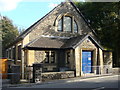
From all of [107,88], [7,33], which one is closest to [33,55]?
[107,88]

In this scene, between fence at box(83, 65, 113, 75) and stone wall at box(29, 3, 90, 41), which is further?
stone wall at box(29, 3, 90, 41)

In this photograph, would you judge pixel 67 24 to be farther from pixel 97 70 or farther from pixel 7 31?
pixel 7 31

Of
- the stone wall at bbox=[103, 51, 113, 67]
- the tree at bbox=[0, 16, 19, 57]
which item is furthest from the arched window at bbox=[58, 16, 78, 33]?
the tree at bbox=[0, 16, 19, 57]

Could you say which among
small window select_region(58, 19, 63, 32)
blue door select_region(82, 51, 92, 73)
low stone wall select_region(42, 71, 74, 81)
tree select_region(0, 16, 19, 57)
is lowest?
low stone wall select_region(42, 71, 74, 81)

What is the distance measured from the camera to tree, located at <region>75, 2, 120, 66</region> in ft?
101

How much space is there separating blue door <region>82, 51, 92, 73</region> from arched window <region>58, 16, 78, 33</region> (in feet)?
13.1

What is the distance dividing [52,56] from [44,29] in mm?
3387

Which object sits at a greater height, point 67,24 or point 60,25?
point 67,24

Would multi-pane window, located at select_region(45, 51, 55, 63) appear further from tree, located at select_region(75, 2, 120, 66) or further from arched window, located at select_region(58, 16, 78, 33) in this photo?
tree, located at select_region(75, 2, 120, 66)

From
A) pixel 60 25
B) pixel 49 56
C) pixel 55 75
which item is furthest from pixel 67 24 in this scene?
pixel 55 75

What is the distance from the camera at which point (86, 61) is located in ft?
85.6

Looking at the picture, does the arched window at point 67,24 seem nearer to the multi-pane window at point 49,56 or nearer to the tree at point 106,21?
the multi-pane window at point 49,56

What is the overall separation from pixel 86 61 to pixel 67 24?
544 cm

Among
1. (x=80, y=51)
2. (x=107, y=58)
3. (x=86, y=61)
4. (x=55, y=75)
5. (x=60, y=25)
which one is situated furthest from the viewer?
(x=107, y=58)
